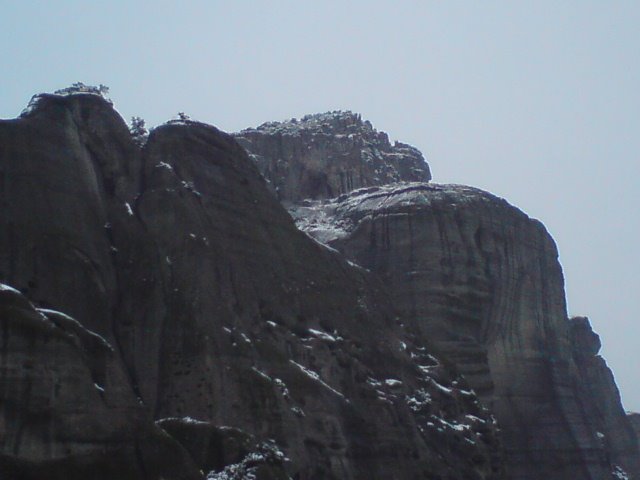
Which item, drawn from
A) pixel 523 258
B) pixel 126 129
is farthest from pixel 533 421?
pixel 126 129

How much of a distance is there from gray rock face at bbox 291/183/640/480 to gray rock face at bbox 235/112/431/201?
945 inches

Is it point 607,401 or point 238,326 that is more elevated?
point 607,401

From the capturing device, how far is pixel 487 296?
245 feet

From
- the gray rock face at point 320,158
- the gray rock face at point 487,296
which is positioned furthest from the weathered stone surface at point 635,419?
the gray rock face at point 487,296

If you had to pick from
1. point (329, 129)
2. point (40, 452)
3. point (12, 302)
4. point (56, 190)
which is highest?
point (329, 129)

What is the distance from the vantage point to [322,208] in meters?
81.5

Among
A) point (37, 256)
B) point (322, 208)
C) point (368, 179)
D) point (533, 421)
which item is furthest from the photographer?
point (368, 179)

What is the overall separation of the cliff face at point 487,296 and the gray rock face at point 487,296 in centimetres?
6

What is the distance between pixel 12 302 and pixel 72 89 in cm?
2432

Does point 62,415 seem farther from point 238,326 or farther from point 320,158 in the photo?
point 320,158

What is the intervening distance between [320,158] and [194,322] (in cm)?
6438

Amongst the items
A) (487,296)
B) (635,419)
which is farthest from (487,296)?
(635,419)

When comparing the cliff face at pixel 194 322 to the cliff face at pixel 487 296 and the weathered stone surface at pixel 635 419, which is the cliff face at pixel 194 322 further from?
the weathered stone surface at pixel 635 419

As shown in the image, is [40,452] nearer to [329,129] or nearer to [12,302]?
[12,302]
